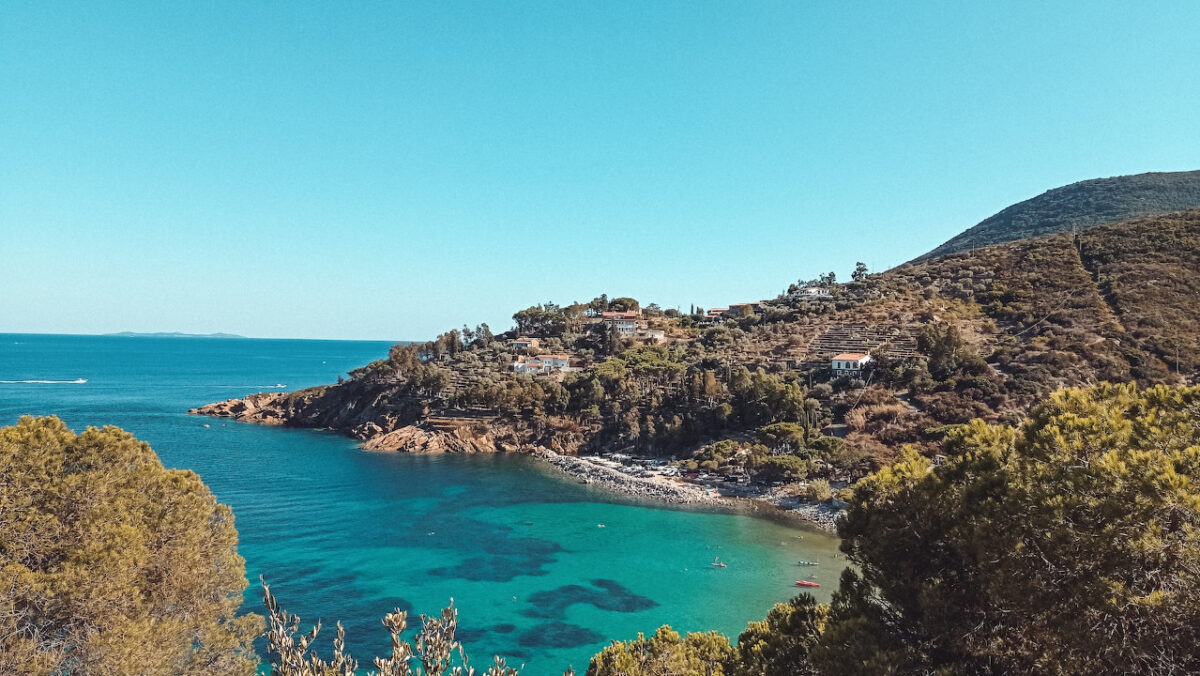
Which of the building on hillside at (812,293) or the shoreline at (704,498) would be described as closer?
the shoreline at (704,498)

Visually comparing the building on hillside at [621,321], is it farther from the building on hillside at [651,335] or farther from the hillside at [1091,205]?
the hillside at [1091,205]

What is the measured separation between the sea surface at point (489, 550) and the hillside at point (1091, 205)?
376 ft

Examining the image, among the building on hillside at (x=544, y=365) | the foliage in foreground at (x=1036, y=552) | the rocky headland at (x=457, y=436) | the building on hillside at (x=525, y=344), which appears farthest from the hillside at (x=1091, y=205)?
the foliage in foreground at (x=1036, y=552)

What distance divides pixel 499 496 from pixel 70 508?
3593 centimetres

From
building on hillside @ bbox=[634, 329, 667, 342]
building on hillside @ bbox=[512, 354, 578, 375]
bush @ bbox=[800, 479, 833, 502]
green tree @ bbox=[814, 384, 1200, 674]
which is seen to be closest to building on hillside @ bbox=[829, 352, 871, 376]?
bush @ bbox=[800, 479, 833, 502]

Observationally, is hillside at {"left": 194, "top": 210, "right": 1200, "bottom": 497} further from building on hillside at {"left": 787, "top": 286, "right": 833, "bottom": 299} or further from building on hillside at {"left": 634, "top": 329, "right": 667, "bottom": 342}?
building on hillside at {"left": 787, "top": 286, "right": 833, "bottom": 299}

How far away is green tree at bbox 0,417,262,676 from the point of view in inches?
412

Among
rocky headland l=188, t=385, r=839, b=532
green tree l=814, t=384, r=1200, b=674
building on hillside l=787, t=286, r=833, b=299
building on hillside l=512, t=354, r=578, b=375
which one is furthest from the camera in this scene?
building on hillside l=787, t=286, r=833, b=299

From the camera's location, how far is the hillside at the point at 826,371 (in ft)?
154

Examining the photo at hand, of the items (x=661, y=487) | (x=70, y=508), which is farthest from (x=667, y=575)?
(x=70, y=508)

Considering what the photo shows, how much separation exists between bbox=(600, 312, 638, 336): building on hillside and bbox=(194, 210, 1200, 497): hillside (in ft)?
6.10

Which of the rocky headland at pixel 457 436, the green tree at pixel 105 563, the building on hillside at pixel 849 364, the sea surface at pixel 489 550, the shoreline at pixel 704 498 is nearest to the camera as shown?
the green tree at pixel 105 563

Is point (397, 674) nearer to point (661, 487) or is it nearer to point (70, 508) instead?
point (70, 508)

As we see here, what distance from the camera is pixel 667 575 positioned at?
99.9ft
